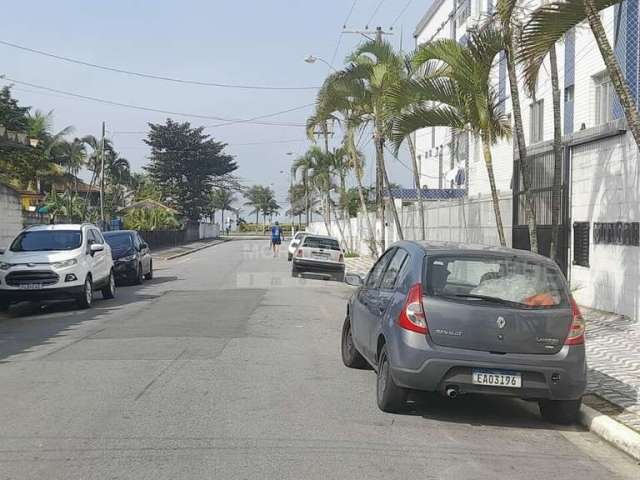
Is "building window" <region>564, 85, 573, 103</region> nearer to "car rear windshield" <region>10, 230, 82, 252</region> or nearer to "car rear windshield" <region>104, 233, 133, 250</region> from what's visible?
"car rear windshield" <region>104, 233, 133, 250</region>

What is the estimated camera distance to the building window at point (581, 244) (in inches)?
597

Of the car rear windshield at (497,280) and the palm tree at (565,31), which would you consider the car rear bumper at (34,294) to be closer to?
the palm tree at (565,31)

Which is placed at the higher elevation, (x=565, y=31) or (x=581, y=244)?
(x=565, y=31)

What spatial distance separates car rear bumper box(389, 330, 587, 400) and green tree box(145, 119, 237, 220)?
268ft

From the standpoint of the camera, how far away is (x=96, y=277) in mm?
17312

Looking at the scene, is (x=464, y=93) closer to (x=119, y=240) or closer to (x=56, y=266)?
(x=56, y=266)

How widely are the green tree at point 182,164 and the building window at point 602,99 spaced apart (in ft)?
230

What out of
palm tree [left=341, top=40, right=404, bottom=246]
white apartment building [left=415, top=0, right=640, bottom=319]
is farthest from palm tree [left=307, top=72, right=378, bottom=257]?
white apartment building [left=415, top=0, right=640, bottom=319]

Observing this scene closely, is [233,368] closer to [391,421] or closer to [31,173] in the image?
[391,421]

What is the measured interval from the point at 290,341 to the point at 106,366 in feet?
9.94

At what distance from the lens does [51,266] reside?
15.7 metres

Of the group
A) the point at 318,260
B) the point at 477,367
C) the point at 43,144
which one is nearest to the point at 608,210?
the point at 477,367

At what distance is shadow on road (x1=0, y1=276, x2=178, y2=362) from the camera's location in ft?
38.1

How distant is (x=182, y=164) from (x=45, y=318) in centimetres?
7309
